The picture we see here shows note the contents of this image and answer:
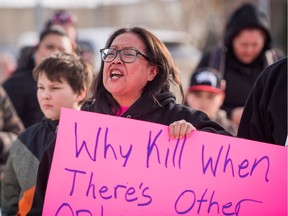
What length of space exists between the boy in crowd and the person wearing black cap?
1785mm

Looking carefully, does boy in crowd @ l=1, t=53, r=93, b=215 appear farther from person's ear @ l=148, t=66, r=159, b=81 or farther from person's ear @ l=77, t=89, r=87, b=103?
person's ear @ l=148, t=66, r=159, b=81

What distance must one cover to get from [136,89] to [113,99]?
13cm

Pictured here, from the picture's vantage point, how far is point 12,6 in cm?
3538

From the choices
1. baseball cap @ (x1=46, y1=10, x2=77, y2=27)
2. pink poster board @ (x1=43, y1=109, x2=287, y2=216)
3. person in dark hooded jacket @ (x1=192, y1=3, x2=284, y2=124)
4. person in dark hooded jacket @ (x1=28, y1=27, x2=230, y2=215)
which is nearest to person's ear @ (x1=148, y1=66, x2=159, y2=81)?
person in dark hooded jacket @ (x1=28, y1=27, x2=230, y2=215)

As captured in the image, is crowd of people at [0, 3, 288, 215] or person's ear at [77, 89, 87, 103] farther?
person's ear at [77, 89, 87, 103]

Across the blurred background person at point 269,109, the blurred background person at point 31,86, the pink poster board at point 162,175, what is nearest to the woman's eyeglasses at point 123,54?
the pink poster board at point 162,175

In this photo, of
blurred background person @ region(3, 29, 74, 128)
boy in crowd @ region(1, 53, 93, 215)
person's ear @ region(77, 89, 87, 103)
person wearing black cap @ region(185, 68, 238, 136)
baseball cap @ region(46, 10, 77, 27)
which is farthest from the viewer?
baseball cap @ region(46, 10, 77, 27)

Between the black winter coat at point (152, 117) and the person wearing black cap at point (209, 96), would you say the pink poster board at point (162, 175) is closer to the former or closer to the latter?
the black winter coat at point (152, 117)

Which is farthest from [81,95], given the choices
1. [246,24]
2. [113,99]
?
[246,24]

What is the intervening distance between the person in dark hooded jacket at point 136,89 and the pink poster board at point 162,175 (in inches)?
7.9

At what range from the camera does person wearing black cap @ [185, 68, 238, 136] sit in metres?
5.88

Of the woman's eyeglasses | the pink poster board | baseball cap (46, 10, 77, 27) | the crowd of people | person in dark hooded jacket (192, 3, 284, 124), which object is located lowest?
the pink poster board

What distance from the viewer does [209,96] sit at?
5941mm

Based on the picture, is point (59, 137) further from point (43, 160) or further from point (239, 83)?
point (239, 83)
